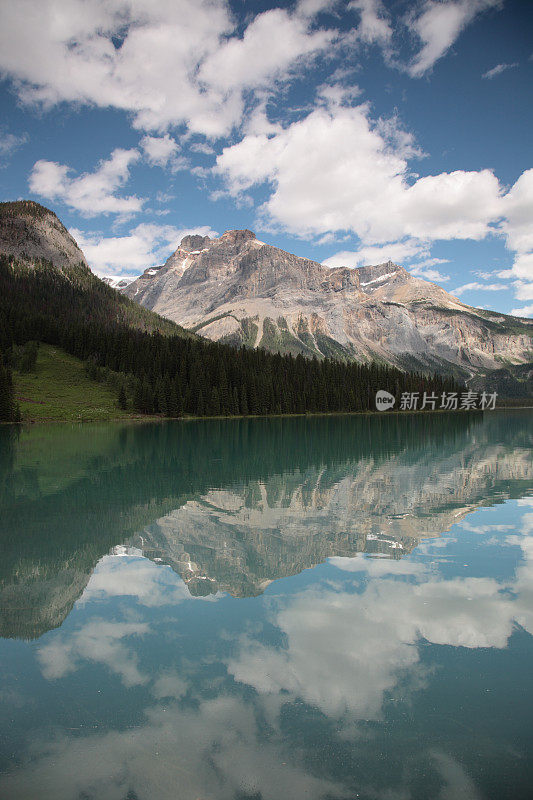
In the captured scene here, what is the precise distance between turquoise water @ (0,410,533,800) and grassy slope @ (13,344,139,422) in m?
88.7

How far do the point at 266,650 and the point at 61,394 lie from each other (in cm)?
11947

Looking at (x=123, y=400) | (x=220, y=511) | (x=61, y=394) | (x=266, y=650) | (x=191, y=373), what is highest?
(x=191, y=373)

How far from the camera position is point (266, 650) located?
10625mm

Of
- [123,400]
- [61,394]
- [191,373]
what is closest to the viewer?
[61,394]

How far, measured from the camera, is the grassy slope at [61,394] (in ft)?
349

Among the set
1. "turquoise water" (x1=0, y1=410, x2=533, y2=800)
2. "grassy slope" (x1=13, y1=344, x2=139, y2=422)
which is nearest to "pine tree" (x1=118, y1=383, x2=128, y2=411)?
"grassy slope" (x1=13, y1=344, x2=139, y2=422)

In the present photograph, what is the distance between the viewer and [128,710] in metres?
8.54

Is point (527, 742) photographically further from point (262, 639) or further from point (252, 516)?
point (252, 516)

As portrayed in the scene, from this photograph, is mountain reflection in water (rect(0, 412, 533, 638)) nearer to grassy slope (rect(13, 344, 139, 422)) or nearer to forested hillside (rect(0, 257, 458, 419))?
grassy slope (rect(13, 344, 139, 422))

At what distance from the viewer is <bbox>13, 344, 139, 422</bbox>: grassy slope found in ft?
349

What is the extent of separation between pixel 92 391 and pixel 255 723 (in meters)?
125

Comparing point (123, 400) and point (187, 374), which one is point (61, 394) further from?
point (187, 374)

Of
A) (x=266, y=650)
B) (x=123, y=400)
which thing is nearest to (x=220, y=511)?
(x=266, y=650)

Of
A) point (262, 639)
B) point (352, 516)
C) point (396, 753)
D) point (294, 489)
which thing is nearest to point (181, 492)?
point (294, 489)
